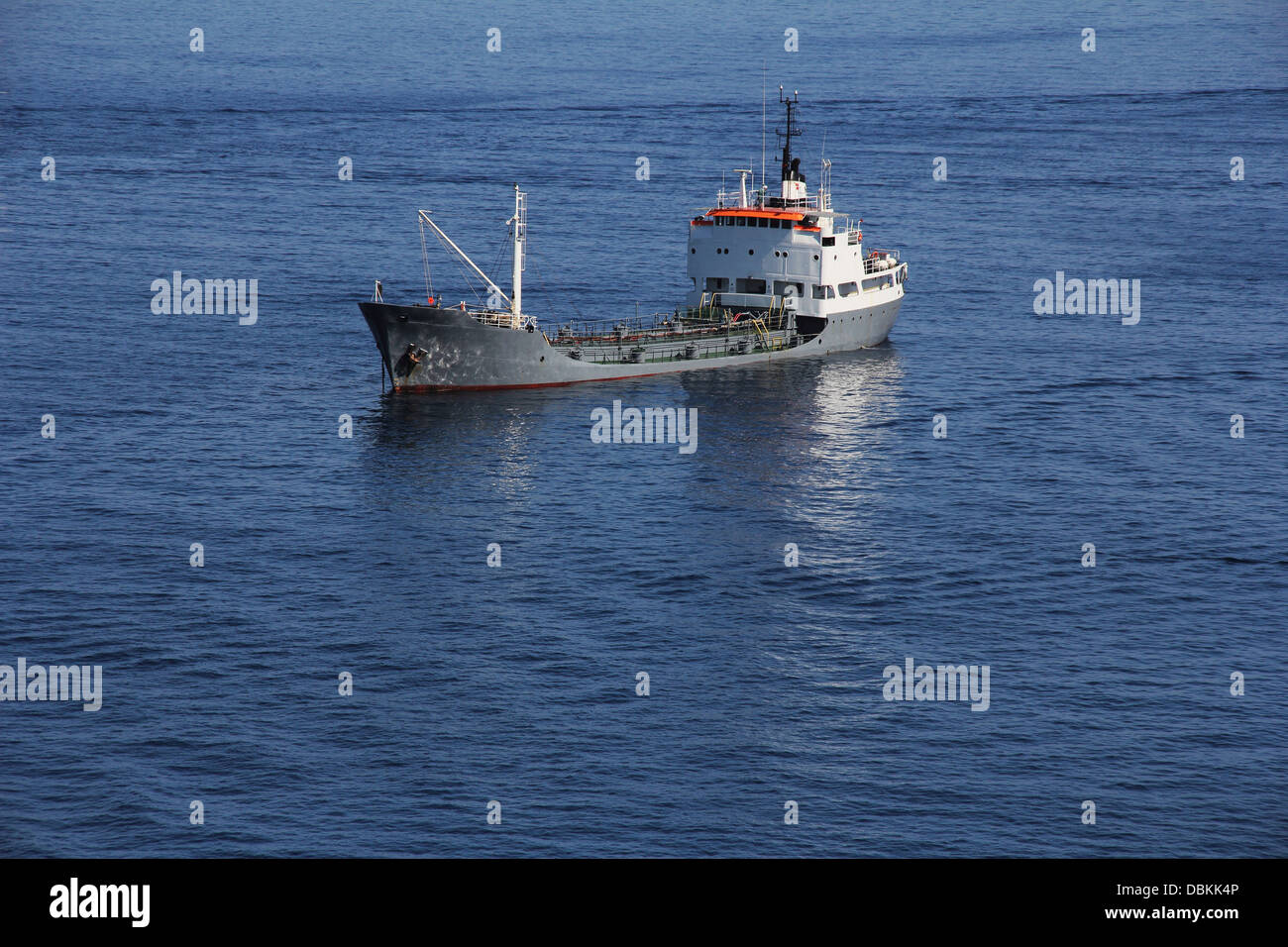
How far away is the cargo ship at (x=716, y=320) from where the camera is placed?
346 feet

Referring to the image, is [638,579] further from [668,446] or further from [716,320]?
[716,320]

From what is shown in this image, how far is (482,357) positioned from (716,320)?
66.6 ft

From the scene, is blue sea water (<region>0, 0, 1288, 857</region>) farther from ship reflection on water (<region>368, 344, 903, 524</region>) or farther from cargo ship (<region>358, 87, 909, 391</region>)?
cargo ship (<region>358, 87, 909, 391</region>)

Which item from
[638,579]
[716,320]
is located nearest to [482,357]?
[716,320]

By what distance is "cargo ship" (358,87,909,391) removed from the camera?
105 meters

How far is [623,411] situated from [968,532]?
2861cm

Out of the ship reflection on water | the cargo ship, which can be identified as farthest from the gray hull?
the ship reflection on water

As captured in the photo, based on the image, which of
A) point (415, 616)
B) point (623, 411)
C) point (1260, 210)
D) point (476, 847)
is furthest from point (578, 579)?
point (1260, 210)

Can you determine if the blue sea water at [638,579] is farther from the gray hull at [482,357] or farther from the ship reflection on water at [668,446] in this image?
the gray hull at [482,357]

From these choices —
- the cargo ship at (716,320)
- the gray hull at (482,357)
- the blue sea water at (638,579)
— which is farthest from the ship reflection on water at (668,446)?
the cargo ship at (716,320)

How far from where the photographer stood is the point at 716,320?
117562 mm

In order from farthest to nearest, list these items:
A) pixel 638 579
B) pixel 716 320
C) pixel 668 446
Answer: pixel 716 320 → pixel 668 446 → pixel 638 579

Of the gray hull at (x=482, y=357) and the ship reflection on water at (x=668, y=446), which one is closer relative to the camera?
the ship reflection on water at (x=668, y=446)

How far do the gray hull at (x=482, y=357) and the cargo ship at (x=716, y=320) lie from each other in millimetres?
87
